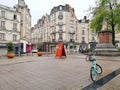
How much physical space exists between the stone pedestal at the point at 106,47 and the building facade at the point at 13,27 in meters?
22.2

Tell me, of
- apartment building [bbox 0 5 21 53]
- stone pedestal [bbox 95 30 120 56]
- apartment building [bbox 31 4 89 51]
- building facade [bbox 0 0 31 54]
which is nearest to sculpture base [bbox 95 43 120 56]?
stone pedestal [bbox 95 30 120 56]

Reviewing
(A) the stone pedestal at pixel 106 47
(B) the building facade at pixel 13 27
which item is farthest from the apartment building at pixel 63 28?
(A) the stone pedestal at pixel 106 47

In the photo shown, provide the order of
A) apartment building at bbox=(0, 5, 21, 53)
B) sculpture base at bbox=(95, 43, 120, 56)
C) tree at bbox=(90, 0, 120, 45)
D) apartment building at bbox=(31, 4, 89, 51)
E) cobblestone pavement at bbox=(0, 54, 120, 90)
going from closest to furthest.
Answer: cobblestone pavement at bbox=(0, 54, 120, 90) < sculpture base at bbox=(95, 43, 120, 56) < tree at bbox=(90, 0, 120, 45) < apartment building at bbox=(0, 5, 21, 53) < apartment building at bbox=(31, 4, 89, 51)

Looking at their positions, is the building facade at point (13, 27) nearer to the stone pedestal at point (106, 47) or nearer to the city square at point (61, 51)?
the city square at point (61, 51)

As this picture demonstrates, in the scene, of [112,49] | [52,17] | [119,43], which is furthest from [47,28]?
[112,49]

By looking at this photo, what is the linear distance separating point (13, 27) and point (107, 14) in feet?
75.6

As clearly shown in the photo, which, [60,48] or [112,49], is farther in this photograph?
[112,49]

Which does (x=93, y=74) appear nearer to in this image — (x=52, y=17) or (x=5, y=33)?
(x=5, y=33)

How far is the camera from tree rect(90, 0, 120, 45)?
29078 millimetres

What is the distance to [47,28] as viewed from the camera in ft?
196

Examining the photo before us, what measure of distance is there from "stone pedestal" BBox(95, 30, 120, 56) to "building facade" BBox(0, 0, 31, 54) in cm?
2223

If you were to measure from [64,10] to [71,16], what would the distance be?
12.5 ft

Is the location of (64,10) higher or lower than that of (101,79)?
higher

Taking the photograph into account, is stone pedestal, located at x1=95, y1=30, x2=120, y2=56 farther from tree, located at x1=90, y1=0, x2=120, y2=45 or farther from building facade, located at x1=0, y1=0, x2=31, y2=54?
building facade, located at x1=0, y1=0, x2=31, y2=54
